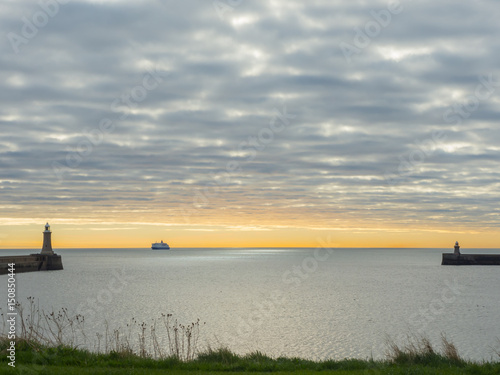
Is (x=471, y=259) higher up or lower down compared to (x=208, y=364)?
lower down

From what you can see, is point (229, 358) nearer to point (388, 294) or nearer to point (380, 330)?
point (380, 330)

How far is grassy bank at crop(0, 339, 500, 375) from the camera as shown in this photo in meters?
13.3

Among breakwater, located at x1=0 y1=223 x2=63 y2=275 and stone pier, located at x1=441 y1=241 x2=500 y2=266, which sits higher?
breakwater, located at x1=0 y1=223 x2=63 y2=275

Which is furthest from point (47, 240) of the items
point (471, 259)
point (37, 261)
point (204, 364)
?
point (471, 259)

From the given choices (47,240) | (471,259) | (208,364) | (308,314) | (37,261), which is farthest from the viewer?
(471,259)

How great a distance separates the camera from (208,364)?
47.7 feet

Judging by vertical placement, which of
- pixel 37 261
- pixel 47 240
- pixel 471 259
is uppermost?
pixel 47 240

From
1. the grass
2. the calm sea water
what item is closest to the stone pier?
the calm sea water

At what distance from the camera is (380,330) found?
118ft

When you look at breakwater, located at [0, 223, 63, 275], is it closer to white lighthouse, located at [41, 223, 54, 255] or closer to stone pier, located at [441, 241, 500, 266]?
white lighthouse, located at [41, 223, 54, 255]

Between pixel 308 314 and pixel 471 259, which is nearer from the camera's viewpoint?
pixel 308 314

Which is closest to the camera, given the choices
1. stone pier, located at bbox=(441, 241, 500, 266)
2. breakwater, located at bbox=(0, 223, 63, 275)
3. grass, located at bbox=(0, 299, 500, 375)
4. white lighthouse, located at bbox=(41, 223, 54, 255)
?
grass, located at bbox=(0, 299, 500, 375)

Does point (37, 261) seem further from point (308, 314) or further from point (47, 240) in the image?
point (308, 314)

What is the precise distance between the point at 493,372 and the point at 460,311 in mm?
37688
